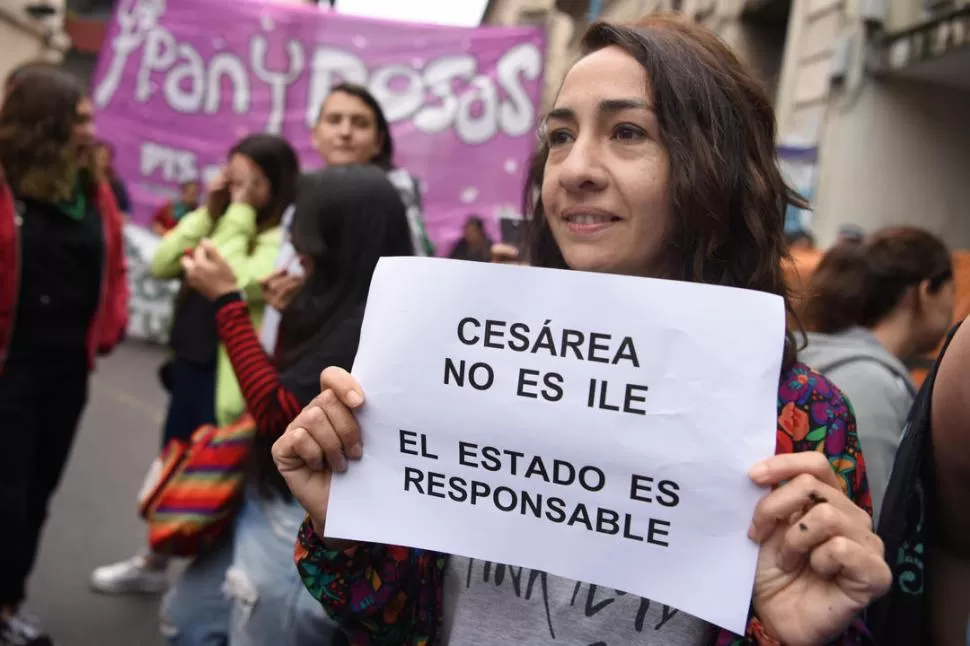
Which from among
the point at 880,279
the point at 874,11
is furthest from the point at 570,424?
the point at 874,11

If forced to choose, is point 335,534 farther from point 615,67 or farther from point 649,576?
point 615,67

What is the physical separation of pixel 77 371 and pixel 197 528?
1.34m

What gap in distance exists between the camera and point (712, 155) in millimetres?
1283

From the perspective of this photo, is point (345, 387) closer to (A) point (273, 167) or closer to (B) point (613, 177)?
(B) point (613, 177)

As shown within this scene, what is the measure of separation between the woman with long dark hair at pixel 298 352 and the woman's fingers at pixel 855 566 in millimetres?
1223

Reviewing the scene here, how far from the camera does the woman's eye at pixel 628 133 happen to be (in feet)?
4.17

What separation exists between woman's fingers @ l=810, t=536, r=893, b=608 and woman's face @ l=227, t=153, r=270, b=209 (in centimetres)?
278

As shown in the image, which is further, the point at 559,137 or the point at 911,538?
the point at 559,137

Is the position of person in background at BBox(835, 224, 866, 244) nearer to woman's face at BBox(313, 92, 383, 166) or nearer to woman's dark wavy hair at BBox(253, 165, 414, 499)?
woman's dark wavy hair at BBox(253, 165, 414, 499)

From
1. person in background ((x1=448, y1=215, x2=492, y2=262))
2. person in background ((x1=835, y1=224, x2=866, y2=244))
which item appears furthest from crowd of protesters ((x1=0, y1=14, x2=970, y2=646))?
person in background ((x1=448, y1=215, x2=492, y2=262))

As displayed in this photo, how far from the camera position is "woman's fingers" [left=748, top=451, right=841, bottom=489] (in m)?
0.98

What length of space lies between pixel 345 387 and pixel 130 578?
323 centimetres

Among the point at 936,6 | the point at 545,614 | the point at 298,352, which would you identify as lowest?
the point at 545,614

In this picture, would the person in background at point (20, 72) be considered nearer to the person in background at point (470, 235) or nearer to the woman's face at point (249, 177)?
the woman's face at point (249, 177)
